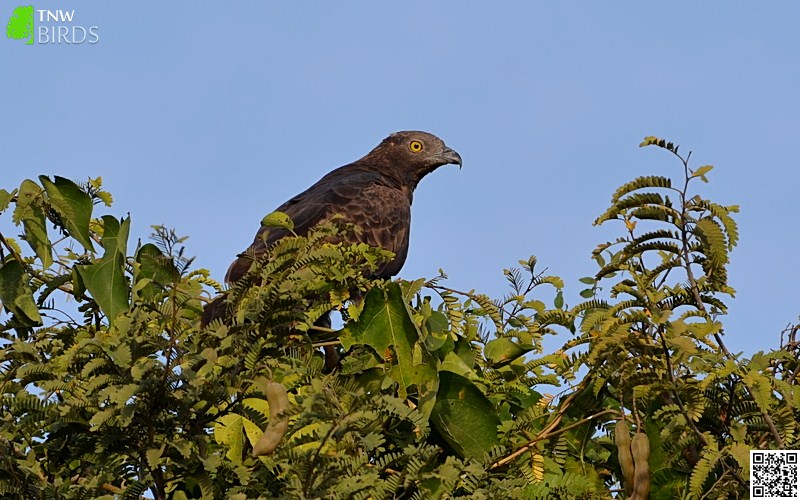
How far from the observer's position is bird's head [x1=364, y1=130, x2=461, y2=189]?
39.0ft

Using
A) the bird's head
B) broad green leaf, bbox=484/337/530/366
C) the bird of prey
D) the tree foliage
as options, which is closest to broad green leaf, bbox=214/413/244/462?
the tree foliage

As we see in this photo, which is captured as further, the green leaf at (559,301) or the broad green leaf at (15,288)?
the green leaf at (559,301)

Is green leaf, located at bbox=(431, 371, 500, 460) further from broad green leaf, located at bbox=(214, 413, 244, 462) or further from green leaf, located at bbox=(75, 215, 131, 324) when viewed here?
green leaf, located at bbox=(75, 215, 131, 324)

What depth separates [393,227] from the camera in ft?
33.3

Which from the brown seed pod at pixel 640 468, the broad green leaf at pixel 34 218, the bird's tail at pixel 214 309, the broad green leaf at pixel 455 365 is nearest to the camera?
the brown seed pod at pixel 640 468

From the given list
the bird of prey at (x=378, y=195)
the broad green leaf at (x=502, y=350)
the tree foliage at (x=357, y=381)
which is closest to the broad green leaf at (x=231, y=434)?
the tree foliage at (x=357, y=381)

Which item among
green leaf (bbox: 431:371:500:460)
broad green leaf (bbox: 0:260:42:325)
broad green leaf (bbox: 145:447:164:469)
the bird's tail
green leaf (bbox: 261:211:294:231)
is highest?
green leaf (bbox: 261:211:294:231)

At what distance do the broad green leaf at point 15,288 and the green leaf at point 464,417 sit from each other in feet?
5.81

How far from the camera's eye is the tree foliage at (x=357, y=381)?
145 inches

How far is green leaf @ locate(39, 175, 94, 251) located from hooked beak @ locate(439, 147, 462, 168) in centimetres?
758

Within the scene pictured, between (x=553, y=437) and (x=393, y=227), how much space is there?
5433mm

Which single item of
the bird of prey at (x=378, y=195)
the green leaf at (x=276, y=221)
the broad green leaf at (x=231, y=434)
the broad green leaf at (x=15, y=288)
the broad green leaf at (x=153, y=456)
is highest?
the bird of prey at (x=378, y=195)

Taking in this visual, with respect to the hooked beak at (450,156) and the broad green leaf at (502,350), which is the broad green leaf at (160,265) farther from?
the hooked beak at (450,156)

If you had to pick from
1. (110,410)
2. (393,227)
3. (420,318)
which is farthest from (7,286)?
(393,227)
